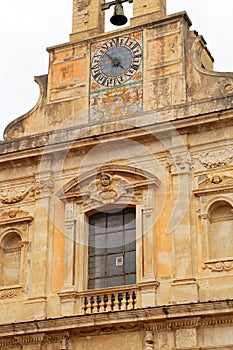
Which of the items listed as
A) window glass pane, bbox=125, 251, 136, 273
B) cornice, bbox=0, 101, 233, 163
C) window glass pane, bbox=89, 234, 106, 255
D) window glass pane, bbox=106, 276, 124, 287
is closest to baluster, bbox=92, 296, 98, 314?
window glass pane, bbox=106, 276, 124, 287

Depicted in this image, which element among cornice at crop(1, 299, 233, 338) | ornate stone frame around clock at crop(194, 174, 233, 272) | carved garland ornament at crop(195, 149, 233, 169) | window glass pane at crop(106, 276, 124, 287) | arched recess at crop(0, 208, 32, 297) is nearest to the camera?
cornice at crop(1, 299, 233, 338)

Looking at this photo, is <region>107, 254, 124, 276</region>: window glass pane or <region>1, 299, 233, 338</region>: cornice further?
<region>107, 254, 124, 276</region>: window glass pane

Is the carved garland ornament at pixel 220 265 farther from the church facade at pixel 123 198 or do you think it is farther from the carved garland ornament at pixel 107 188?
the carved garland ornament at pixel 107 188

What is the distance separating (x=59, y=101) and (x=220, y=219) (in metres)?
4.55

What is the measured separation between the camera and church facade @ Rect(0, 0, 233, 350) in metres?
15.4

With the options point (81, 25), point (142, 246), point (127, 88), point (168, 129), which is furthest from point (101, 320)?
point (81, 25)

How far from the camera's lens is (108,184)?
1670 centimetres

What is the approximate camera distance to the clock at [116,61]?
1770 cm

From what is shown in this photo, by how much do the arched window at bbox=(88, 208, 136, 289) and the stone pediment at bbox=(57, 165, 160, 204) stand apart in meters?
0.36

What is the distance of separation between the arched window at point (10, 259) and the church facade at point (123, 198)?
0.03 meters

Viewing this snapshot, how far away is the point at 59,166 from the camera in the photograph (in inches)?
683

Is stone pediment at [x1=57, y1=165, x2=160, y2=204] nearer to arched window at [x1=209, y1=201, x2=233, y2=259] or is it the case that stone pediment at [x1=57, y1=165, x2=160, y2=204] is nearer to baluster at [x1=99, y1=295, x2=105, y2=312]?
arched window at [x1=209, y1=201, x2=233, y2=259]

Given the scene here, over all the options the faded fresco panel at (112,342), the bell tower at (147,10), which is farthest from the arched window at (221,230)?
the bell tower at (147,10)

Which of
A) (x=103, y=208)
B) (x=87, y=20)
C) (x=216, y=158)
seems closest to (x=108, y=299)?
(x=103, y=208)
